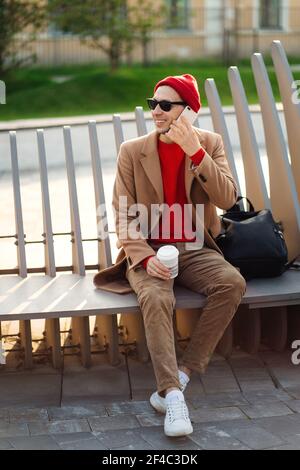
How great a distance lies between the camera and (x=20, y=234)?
19.8ft

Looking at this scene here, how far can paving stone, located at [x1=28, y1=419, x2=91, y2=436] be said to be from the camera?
498 centimetres

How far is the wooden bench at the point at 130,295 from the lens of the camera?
18.0 ft

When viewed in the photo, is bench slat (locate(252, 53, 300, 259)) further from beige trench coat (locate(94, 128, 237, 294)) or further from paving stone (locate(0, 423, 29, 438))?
paving stone (locate(0, 423, 29, 438))

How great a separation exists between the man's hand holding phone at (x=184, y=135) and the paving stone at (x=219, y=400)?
127 centimetres

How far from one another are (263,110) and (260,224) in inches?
36.1

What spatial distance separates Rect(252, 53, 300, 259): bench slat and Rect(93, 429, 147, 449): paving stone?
1.80 meters

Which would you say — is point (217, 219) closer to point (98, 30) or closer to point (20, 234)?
point (20, 234)

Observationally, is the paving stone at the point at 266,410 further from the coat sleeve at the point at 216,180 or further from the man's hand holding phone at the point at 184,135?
the man's hand holding phone at the point at 184,135

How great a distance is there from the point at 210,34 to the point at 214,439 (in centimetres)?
2858

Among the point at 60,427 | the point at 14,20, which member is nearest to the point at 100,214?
the point at 60,427

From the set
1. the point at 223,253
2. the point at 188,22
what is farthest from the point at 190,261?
the point at 188,22

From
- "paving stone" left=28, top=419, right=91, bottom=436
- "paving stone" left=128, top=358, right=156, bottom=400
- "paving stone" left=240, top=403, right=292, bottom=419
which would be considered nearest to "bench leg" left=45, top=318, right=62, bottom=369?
"paving stone" left=128, top=358, right=156, bottom=400

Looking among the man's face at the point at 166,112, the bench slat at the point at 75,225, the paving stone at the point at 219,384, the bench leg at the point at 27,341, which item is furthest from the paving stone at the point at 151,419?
the man's face at the point at 166,112

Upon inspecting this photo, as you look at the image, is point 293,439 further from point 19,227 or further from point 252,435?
point 19,227
